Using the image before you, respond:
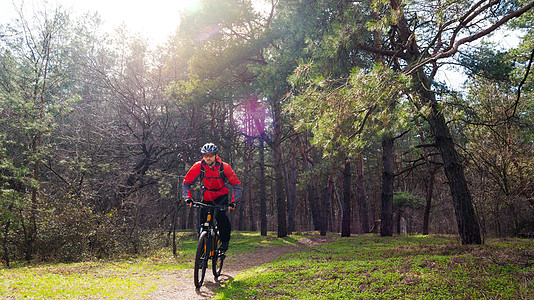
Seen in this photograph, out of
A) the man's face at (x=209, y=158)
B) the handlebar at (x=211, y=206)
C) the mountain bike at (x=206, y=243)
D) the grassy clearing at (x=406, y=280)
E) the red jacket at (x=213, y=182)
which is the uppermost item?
the man's face at (x=209, y=158)

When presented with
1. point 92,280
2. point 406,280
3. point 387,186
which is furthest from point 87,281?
point 387,186

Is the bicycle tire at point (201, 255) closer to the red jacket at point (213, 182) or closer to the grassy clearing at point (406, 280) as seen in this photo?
the grassy clearing at point (406, 280)

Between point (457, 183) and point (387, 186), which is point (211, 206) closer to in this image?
point (457, 183)

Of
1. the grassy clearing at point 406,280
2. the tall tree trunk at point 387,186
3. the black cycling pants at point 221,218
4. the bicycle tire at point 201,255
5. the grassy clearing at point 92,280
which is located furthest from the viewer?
the tall tree trunk at point 387,186

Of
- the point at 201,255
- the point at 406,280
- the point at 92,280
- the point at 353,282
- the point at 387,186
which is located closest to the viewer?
the point at 406,280

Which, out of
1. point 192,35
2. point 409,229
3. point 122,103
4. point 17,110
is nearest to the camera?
point 17,110

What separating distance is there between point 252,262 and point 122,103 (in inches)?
358

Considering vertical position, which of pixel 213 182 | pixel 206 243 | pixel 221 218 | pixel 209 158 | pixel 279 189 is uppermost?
pixel 209 158

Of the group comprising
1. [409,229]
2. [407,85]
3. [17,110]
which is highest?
[17,110]

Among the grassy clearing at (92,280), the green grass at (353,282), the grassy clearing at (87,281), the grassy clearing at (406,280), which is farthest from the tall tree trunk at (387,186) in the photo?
the grassy clearing at (87,281)

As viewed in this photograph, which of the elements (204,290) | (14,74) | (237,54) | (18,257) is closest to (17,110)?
(14,74)

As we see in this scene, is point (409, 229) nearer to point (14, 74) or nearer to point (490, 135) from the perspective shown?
point (490, 135)

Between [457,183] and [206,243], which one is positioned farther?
[457,183]

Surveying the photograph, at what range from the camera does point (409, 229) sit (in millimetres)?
28672
